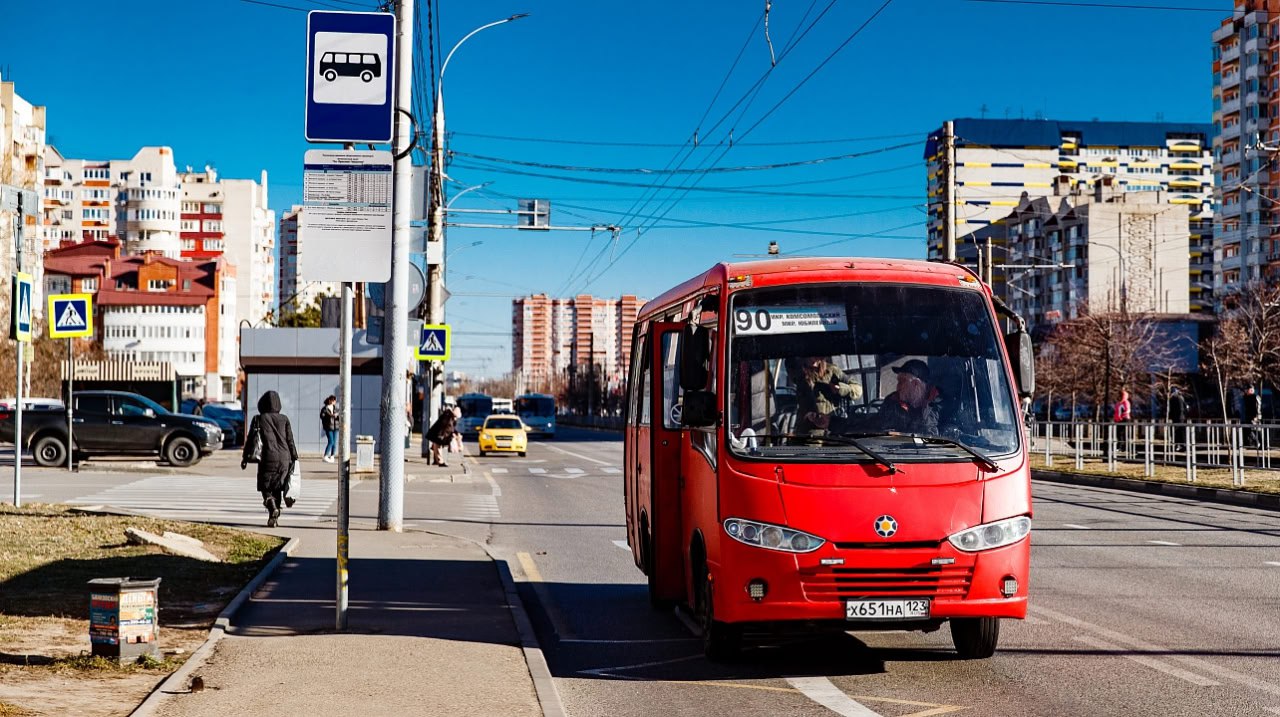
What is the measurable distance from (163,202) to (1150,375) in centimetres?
12789

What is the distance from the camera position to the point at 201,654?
325 inches

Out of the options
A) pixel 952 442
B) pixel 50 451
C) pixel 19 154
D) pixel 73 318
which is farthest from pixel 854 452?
pixel 19 154

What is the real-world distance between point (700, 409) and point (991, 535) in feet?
5.98

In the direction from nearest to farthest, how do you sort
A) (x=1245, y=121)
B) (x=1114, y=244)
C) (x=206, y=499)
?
(x=206, y=499)
(x=1245, y=121)
(x=1114, y=244)

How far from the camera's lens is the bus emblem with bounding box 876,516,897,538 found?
25.9 ft

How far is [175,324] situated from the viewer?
439ft

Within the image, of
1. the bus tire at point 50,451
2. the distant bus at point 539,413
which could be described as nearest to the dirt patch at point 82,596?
the bus tire at point 50,451

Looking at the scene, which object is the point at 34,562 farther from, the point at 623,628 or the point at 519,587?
the point at 623,628

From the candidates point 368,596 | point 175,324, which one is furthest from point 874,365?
point 175,324

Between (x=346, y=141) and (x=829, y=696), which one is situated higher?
(x=346, y=141)

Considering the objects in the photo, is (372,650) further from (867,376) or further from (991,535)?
(991,535)

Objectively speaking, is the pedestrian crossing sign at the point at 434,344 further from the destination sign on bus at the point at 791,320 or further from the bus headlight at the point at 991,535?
the bus headlight at the point at 991,535

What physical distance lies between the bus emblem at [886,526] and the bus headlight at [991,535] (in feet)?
1.12

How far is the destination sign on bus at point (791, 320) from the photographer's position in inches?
342
